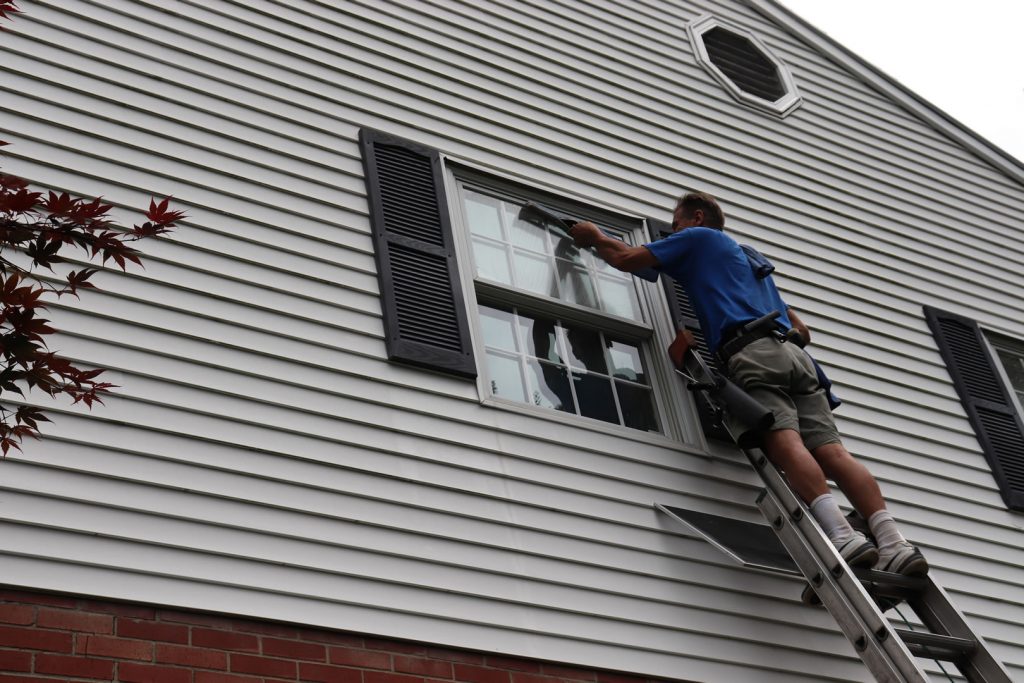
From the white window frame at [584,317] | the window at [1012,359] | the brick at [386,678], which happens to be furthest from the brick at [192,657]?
the window at [1012,359]

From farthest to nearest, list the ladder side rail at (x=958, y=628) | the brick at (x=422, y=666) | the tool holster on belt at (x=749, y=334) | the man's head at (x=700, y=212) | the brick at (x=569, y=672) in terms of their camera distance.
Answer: the man's head at (x=700, y=212), the tool holster on belt at (x=749, y=334), the ladder side rail at (x=958, y=628), the brick at (x=569, y=672), the brick at (x=422, y=666)

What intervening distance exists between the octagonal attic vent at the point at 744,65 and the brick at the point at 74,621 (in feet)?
17.4

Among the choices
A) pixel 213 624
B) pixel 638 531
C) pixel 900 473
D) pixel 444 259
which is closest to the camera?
pixel 213 624

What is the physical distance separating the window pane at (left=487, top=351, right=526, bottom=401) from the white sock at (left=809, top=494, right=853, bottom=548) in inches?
52.1

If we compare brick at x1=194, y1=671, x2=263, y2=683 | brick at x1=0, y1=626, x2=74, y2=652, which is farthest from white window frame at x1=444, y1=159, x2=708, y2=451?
brick at x1=0, y1=626, x2=74, y2=652

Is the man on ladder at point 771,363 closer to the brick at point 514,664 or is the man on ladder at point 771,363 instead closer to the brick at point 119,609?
the brick at point 514,664

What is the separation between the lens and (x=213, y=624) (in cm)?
394

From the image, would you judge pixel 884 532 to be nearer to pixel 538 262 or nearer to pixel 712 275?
pixel 712 275

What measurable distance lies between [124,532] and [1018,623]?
440 centimetres

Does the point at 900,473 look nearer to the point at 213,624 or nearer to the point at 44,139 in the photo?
the point at 213,624

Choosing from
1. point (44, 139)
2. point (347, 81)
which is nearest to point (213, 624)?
point (44, 139)

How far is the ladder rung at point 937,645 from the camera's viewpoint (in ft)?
15.0

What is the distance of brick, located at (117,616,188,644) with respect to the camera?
3781mm

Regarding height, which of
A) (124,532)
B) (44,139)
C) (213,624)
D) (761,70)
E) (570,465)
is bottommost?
(213,624)
